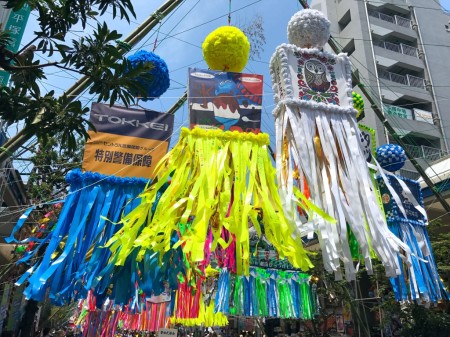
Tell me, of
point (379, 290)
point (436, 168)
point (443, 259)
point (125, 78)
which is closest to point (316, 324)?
point (379, 290)

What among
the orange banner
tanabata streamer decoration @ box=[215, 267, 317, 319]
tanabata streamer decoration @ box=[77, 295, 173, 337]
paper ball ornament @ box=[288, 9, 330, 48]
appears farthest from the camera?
tanabata streamer decoration @ box=[77, 295, 173, 337]

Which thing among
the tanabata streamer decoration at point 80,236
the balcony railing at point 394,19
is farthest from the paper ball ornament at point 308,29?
the balcony railing at point 394,19

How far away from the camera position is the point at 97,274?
10.3ft

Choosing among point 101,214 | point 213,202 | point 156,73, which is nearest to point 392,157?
point 156,73

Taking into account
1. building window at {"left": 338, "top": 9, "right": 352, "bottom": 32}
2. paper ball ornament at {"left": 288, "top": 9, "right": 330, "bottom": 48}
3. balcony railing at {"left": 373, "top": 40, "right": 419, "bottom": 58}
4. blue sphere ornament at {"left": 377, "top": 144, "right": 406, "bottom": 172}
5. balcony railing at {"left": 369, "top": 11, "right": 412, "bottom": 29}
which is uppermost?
building window at {"left": 338, "top": 9, "right": 352, "bottom": 32}

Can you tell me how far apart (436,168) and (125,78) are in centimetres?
1014

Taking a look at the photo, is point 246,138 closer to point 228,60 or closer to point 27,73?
point 228,60

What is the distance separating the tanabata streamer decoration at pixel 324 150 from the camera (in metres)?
2.61

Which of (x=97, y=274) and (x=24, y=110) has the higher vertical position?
(x=24, y=110)

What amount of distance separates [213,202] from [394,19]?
67.4 feet

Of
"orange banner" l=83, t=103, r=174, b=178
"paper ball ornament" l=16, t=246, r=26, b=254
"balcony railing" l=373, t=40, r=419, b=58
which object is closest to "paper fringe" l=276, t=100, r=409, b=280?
"orange banner" l=83, t=103, r=174, b=178

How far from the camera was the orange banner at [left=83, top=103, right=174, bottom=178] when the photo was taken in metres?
3.81

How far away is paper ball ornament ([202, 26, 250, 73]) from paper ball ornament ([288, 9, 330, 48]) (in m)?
0.82

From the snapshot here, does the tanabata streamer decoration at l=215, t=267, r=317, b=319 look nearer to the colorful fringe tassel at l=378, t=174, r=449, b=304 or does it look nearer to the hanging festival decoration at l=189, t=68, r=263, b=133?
the colorful fringe tassel at l=378, t=174, r=449, b=304
